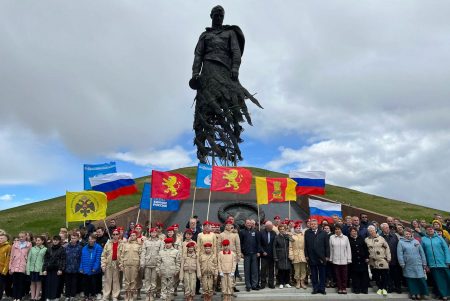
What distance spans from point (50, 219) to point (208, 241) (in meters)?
14.1

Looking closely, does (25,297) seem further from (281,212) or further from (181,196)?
(281,212)

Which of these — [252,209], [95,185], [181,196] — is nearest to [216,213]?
[252,209]

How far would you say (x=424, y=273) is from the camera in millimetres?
8367

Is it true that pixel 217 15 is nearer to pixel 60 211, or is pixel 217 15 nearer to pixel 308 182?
pixel 308 182

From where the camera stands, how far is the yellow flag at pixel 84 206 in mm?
9917

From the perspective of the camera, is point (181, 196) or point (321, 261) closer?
point (321, 261)

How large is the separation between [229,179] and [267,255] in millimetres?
3697

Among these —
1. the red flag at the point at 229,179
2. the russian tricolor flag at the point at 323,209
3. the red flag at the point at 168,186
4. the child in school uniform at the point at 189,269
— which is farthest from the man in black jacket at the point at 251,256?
the russian tricolor flag at the point at 323,209

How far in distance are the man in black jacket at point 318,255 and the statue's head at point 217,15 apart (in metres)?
14.9

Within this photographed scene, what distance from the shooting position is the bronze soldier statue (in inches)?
762

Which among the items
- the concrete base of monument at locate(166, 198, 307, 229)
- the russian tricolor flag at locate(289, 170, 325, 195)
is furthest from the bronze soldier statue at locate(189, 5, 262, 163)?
the russian tricolor flag at locate(289, 170, 325, 195)

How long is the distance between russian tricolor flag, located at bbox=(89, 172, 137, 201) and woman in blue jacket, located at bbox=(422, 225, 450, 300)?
900cm

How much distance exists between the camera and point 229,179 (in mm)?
12211

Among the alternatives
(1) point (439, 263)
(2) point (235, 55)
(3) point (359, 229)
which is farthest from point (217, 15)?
(1) point (439, 263)
